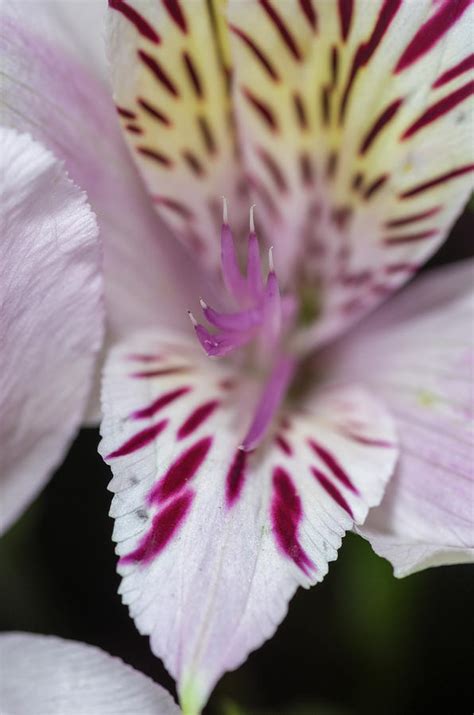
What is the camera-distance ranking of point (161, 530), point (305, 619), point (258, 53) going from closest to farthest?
point (161, 530) → point (258, 53) → point (305, 619)

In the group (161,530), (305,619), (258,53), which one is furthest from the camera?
(305,619)

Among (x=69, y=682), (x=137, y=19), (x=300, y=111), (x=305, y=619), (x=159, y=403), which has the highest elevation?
(x=137, y=19)

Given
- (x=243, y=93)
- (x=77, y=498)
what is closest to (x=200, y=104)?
(x=243, y=93)

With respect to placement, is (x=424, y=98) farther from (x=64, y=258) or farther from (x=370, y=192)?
Answer: (x=64, y=258)

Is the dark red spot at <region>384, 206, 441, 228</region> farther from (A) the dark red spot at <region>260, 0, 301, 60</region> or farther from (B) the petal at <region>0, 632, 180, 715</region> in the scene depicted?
(B) the petal at <region>0, 632, 180, 715</region>

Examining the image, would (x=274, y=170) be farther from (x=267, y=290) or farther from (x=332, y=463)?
(x=332, y=463)

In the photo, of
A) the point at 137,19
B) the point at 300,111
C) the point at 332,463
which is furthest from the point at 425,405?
the point at 137,19

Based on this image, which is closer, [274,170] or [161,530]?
[161,530]
